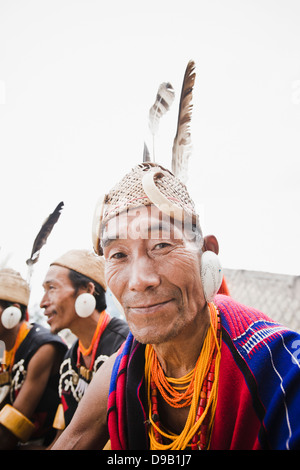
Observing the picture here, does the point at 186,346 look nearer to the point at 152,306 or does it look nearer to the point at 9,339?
the point at 152,306

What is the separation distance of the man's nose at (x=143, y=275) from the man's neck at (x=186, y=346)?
1.07 feet

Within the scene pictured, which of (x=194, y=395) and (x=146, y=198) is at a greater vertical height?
(x=146, y=198)

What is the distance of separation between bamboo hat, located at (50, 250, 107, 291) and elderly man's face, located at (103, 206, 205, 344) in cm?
176

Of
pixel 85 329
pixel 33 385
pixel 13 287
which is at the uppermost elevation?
pixel 13 287

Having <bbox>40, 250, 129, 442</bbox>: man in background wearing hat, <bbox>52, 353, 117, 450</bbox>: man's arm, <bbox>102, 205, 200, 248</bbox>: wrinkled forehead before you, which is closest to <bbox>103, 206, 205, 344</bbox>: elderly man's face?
<bbox>102, 205, 200, 248</bbox>: wrinkled forehead

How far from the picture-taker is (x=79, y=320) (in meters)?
2.80

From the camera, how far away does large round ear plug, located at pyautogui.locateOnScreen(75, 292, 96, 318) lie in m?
2.62

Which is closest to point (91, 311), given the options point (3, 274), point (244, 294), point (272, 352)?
point (3, 274)

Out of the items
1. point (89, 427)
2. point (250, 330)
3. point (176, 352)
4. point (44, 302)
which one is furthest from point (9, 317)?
point (250, 330)

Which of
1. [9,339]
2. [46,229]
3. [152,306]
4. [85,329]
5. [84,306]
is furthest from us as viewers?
[46,229]

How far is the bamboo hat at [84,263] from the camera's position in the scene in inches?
118

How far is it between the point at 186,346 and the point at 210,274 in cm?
39

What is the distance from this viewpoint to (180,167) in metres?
1.88
